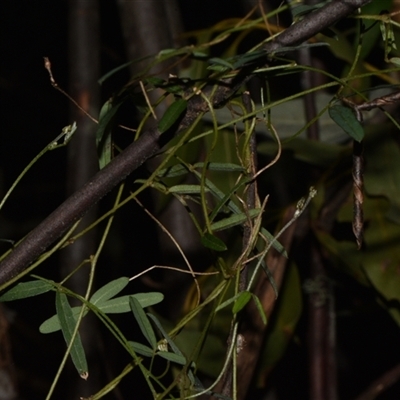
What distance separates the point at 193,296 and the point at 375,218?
0.23m

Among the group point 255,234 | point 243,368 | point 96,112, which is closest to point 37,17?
point 96,112

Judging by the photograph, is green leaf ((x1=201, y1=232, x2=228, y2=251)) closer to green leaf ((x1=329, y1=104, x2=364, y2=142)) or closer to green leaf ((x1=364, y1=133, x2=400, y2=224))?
green leaf ((x1=329, y1=104, x2=364, y2=142))

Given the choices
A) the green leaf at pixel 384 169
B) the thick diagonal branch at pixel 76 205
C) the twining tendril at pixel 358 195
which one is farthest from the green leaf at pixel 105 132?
the green leaf at pixel 384 169

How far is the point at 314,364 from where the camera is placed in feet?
3.05

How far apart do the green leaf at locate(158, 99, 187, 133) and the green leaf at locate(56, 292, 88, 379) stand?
102 millimetres

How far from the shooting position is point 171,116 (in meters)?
0.34

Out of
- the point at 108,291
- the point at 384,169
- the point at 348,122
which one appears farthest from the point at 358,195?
the point at 384,169

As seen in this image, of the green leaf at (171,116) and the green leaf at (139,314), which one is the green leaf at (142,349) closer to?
the green leaf at (139,314)

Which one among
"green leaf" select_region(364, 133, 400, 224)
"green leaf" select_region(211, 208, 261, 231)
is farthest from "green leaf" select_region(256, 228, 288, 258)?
"green leaf" select_region(364, 133, 400, 224)

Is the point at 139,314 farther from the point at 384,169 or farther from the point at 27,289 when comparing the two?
the point at 384,169

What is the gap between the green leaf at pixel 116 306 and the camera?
370 mm

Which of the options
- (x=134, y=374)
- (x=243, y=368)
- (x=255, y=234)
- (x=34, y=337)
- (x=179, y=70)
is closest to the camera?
(x=255, y=234)

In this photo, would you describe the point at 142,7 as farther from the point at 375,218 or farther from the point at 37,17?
the point at 37,17

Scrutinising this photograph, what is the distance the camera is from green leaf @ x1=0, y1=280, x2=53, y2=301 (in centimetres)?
36
